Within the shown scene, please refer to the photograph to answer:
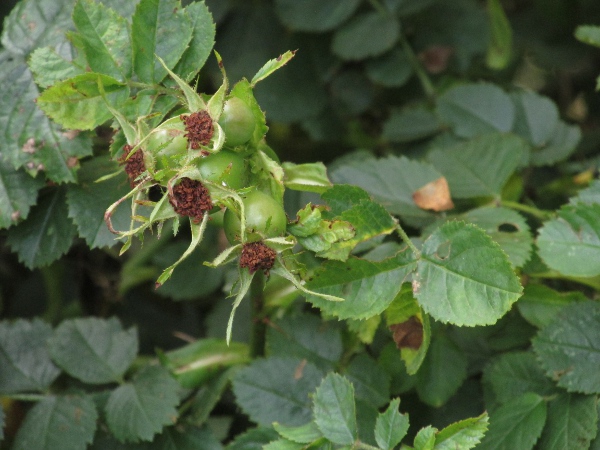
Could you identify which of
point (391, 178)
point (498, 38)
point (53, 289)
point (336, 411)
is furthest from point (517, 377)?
point (53, 289)

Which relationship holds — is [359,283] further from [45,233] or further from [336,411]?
[45,233]

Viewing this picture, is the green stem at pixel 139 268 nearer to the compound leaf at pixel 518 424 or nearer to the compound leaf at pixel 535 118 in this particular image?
the compound leaf at pixel 535 118

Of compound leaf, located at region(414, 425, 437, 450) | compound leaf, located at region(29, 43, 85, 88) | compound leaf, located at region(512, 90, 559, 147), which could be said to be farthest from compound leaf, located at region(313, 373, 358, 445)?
compound leaf, located at region(512, 90, 559, 147)

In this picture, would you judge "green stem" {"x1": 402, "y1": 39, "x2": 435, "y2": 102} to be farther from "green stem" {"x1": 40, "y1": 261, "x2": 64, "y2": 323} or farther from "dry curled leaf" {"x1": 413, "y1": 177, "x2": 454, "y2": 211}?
"green stem" {"x1": 40, "y1": 261, "x2": 64, "y2": 323}

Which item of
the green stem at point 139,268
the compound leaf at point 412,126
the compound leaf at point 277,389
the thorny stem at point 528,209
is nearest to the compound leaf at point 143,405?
the compound leaf at point 277,389

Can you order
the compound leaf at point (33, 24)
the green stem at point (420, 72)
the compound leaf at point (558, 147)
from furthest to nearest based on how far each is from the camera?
the green stem at point (420, 72), the compound leaf at point (558, 147), the compound leaf at point (33, 24)
